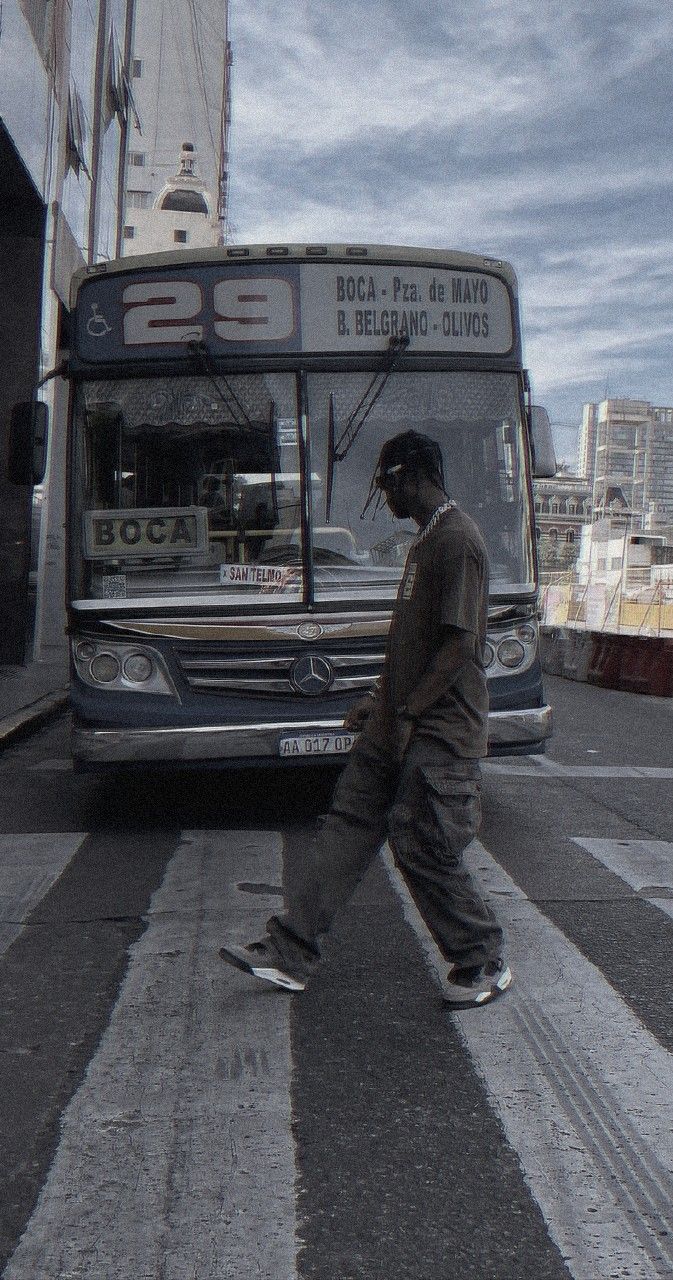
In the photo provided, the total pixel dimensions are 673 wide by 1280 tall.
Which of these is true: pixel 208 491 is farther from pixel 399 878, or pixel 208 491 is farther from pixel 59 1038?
pixel 59 1038

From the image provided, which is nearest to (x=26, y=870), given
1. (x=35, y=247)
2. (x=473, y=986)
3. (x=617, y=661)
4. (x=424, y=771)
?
(x=473, y=986)

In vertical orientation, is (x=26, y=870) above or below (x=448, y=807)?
below

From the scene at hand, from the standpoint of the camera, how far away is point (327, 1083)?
11.6 ft

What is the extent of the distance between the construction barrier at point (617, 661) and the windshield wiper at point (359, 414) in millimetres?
13809

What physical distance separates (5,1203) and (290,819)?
4.78m

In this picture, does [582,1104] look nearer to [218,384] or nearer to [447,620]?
[447,620]

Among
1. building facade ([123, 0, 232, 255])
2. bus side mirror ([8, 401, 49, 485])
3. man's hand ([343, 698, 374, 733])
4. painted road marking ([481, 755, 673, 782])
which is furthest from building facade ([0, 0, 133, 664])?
building facade ([123, 0, 232, 255])

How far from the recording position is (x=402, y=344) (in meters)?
7.29

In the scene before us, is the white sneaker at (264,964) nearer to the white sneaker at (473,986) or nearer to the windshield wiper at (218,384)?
the white sneaker at (473,986)

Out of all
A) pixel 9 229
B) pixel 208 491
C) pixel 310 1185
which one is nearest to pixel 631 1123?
pixel 310 1185

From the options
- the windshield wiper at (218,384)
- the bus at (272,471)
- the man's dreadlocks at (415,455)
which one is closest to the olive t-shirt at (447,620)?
the man's dreadlocks at (415,455)

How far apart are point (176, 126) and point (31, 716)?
8808 centimetres

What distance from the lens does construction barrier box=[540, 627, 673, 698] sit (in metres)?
20.7

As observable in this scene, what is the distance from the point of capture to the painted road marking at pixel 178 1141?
8.64ft
